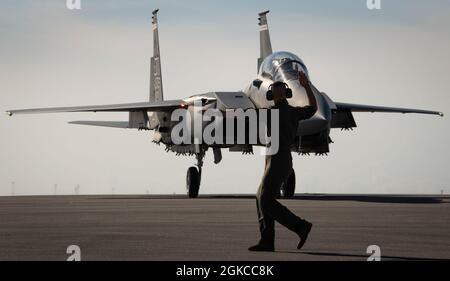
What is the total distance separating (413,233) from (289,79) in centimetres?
1355

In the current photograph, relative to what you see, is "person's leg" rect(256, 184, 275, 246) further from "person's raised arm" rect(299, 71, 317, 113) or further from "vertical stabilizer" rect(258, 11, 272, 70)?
"vertical stabilizer" rect(258, 11, 272, 70)

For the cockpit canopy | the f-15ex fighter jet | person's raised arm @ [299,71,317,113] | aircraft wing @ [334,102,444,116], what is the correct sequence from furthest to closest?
aircraft wing @ [334,102,444,116], the cockpit canopy, the f-15ex fighter jet, person's raised arm @ [299,71,317,113]

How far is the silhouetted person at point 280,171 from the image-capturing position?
1170 cm

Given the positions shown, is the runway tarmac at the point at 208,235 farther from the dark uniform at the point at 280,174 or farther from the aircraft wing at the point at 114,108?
the aircraft wing at the point at 114,108

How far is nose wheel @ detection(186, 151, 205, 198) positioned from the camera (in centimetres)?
3334

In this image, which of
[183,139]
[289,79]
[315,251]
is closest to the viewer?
[315,251]

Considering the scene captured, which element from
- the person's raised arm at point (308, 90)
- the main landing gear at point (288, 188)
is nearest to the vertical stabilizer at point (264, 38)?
the main landing gear at point (288, 188)

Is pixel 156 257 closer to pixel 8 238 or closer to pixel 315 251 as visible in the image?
pixel 315 251

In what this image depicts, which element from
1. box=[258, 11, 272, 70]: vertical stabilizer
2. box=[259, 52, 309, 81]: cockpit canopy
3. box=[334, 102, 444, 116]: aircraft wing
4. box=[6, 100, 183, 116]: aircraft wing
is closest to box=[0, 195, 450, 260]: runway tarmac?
box=[259, 52, 309, 81]: cockpit canopy

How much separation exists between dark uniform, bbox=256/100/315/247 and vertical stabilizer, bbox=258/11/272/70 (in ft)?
78.3

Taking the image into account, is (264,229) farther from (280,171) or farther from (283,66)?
(283,66)

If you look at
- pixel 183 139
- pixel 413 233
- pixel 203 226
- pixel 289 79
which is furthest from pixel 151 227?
pixel 183 139

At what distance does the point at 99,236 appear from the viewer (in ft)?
47.0
